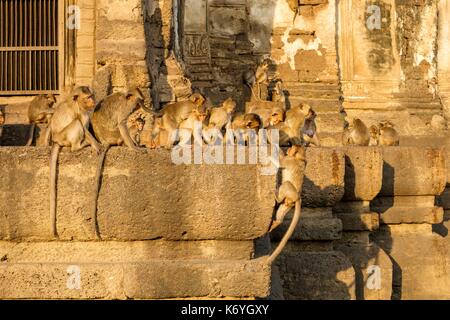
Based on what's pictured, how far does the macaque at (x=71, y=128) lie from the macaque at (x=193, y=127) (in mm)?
1336

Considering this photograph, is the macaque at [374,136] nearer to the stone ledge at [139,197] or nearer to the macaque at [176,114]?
the macaque at [176,114]

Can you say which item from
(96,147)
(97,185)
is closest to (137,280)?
(97,185)

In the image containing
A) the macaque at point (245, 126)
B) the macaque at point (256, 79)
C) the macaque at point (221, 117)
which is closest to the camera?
the macaque at point (245, 126)

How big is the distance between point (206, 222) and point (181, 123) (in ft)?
9.23

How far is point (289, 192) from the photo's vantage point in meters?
8.87

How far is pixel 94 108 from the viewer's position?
9773 mm

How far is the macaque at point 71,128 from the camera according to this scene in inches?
344

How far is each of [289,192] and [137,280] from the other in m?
1.42

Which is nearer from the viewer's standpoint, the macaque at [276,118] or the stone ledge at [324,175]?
the stone ledge at [324,175]

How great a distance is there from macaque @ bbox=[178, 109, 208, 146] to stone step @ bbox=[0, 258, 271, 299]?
7.41ft

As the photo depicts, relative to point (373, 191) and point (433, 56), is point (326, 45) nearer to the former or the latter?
point (433, 56)

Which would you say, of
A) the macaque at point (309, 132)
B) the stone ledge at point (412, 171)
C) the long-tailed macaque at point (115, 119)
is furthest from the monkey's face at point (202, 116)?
the stone ledge at point (412, 171)

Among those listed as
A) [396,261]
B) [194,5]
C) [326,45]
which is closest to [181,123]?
[396,261]

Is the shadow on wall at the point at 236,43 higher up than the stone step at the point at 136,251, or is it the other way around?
the shadow on wall at the point at 236,43
